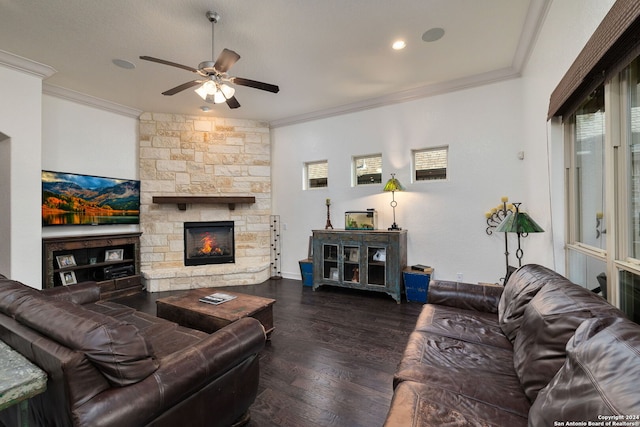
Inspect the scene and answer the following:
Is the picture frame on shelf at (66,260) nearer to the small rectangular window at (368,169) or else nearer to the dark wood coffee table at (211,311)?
the dark wood coffee table at (211,311)

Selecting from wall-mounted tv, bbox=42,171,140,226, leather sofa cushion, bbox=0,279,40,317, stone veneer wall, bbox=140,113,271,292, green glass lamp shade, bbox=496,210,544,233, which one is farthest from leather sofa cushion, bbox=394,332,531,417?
wall-mounted tv, bbox=42,171,140,226

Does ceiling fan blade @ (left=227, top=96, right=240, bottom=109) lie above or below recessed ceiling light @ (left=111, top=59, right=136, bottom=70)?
below

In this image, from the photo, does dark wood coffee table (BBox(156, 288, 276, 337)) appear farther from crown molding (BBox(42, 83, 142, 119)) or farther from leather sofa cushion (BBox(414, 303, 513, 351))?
crown molding (BBox(42, 83, 142, 119))

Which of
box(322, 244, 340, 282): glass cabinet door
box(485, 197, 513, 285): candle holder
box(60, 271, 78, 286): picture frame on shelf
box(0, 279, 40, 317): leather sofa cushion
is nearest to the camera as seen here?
box(0, 279, 40, 317): leather sofa cushion

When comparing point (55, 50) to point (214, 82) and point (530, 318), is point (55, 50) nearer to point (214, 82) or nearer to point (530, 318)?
point (214, 82)

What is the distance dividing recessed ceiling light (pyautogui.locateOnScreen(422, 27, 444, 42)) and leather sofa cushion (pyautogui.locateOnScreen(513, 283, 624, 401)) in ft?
8.77

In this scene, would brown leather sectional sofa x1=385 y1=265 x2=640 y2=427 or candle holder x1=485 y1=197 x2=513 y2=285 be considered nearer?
brown leather sectional sofa x1=385 y1=265 x2=640 y2=427

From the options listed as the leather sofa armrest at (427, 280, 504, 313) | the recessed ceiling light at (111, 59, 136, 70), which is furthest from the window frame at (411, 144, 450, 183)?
the recessed ceiling light at (111, 59, 136, 70)

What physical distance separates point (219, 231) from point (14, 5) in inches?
145

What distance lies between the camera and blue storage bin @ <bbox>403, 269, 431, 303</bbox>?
12.3ft

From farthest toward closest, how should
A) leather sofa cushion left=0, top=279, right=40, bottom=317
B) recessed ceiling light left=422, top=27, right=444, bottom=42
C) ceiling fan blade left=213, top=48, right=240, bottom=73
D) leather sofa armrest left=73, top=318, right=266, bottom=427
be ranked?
recessed ceiling light left=422, top=27, right=444, bottom=42
ceiling fan blade left=213, top=48, right=240, bottom=73
leather sofa cushion left=0, top=279, right=40, bottom=317
leather sofa armrest left=73, top=318, right=266, bottom=427

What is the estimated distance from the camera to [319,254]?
4402 mm

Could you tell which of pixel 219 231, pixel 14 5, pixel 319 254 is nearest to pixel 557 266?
pixel 319 254

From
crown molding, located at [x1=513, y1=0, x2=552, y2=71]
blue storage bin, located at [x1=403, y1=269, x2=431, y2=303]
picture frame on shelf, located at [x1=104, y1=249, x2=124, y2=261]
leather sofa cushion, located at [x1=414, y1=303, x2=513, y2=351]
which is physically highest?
crown molding, located at [x1=513, y1=0, x2=552, y2=71]
